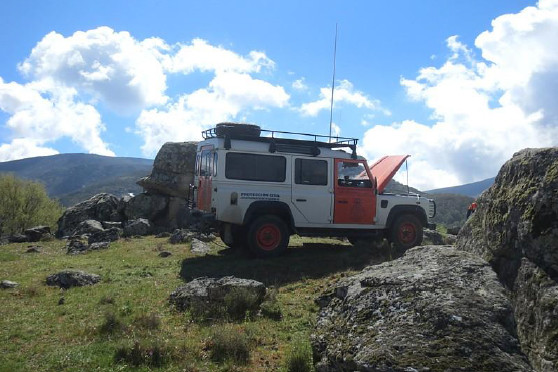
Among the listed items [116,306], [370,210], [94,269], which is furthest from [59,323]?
[370,210]

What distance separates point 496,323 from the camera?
159 inches

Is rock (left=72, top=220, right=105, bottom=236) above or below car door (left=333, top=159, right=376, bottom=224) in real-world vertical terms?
below

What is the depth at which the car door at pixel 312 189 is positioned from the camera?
11.7 metres

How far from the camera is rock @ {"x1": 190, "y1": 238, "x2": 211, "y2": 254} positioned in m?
13.4

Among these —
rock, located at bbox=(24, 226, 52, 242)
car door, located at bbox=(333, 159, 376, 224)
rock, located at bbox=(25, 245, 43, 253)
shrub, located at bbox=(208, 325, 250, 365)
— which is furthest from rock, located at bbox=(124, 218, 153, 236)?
shrub, located at bbox=(208, 325, 250, 365)

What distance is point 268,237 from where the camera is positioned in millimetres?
11477

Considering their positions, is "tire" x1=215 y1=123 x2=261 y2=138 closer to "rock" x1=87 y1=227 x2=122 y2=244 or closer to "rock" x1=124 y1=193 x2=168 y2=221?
"rock" x1=87 y1=227 x2=122 y2=244

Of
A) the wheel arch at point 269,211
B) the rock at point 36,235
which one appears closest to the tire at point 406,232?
the wheel arch at point 269,211

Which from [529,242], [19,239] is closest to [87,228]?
[19,239]

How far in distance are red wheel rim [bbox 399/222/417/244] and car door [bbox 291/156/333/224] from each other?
230cm

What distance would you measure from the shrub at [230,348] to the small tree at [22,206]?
3658 cm

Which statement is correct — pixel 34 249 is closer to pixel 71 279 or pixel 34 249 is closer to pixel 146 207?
pixel 146 207

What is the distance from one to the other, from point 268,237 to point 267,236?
0.04 meters

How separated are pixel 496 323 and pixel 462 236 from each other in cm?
257
